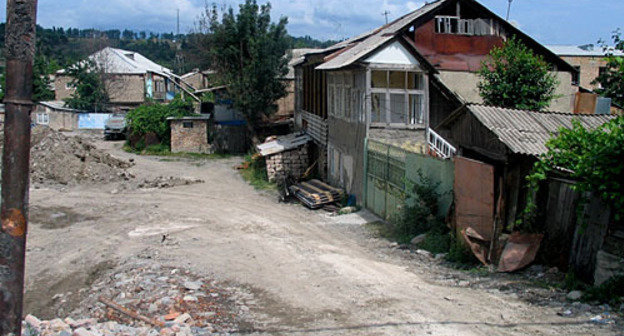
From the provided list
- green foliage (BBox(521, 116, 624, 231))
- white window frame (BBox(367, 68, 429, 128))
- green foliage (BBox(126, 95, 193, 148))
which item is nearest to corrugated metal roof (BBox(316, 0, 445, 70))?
white window frame (BBox(367, 68, 429, 128))

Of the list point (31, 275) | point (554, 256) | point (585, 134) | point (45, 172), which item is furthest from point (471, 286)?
point (45, 172)

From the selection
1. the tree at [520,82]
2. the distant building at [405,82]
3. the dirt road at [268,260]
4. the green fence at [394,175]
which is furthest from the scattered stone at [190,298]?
the tree at [520,82]

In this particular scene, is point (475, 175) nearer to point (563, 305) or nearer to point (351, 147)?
point (563, 305)

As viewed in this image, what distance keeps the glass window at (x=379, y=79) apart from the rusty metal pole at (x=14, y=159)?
1324cm

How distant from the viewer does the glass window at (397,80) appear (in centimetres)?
1658

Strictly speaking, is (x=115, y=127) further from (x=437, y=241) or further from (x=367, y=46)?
(x=437, y=241)

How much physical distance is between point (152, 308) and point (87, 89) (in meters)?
42.5

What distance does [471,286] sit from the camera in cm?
875

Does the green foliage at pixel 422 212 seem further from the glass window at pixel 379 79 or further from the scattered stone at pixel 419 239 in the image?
the glass window at pixel 379 79

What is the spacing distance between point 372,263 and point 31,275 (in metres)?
7.32

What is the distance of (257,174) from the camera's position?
80.8ft

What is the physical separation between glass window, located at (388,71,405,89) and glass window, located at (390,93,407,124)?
1.17 feet

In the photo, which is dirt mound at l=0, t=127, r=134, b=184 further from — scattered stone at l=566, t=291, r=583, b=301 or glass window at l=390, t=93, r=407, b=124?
scattered stone at l=566, t=291, r=583, b=301

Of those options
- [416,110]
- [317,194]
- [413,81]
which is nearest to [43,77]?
[317,194]
